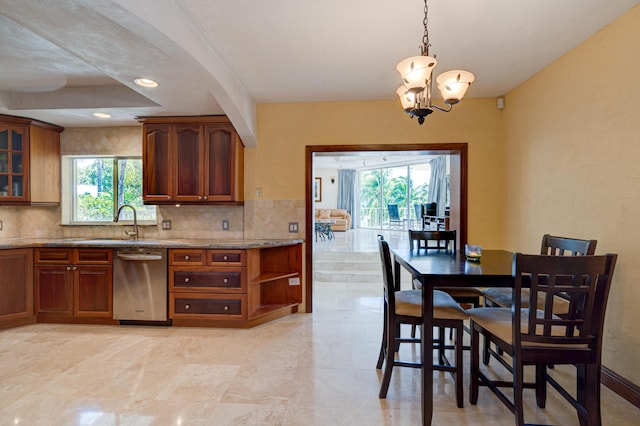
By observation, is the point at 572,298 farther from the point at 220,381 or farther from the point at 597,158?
the point at 220,381

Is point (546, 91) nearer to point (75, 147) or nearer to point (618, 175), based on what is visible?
point (618, 175)

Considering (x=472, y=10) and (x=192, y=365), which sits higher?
(x=472, y=10)

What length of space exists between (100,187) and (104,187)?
5 cm

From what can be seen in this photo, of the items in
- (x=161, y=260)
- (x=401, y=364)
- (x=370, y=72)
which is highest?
(x=370, y=72)

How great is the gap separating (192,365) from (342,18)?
9.32ft

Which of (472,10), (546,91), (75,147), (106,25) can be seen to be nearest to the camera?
(106,25)

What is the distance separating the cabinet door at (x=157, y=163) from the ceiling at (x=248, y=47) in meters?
0.24

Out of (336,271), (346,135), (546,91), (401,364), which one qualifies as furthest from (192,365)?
(546,91)

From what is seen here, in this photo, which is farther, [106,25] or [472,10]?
[472,10]

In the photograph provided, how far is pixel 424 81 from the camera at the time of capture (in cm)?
177

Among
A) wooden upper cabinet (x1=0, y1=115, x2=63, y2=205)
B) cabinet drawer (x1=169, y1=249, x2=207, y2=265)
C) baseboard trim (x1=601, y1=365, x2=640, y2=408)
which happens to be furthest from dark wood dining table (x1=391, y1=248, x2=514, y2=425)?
wooden upper cabinet (x1=0, y1=115, x2=63, y2=205)


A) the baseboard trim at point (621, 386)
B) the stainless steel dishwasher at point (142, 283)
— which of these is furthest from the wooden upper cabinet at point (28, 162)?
the baseboard trim at point (621, 386)

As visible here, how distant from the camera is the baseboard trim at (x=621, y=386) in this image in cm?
196

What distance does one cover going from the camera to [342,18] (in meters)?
2.10
